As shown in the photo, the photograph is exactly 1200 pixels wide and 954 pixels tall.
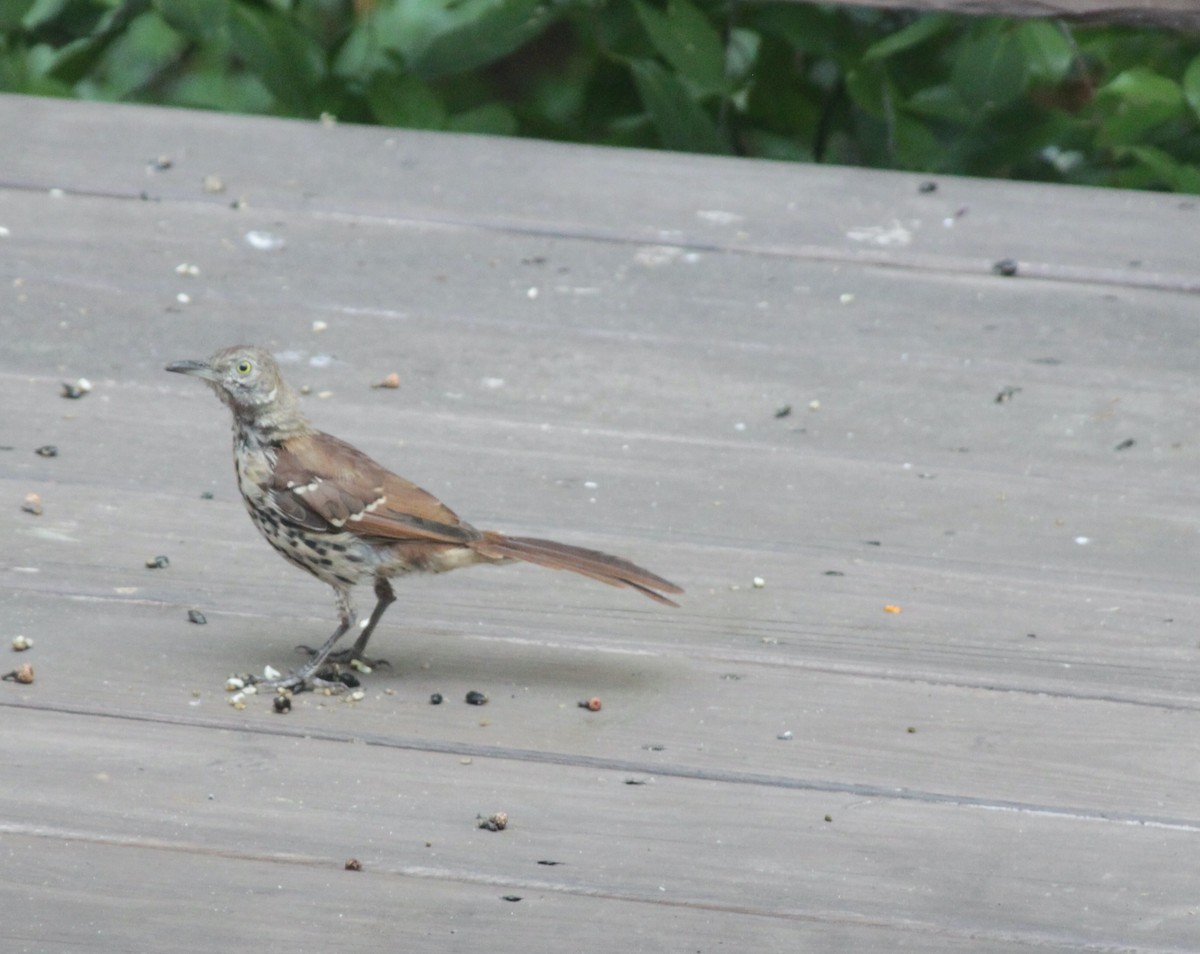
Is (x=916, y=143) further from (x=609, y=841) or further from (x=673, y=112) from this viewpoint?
(x=609, y=841)

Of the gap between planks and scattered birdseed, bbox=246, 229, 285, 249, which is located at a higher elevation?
scattered birdseed, bbox=246, 229, 285, 249

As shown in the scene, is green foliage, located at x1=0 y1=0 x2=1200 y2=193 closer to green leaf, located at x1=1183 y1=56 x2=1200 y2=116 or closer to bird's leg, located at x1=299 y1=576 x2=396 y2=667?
green leaf, located at x1=1183 y1=56 x2=1200 y2=116

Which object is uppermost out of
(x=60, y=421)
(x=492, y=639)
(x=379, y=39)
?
(x=379, y=39)

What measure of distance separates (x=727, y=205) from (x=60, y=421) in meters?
1.62

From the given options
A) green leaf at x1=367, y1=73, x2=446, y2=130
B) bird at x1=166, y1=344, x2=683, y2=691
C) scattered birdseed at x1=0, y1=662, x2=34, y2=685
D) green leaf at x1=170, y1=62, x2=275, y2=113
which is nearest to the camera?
scattered birdseed at x1=0, y1=662, x2=34, y2=685

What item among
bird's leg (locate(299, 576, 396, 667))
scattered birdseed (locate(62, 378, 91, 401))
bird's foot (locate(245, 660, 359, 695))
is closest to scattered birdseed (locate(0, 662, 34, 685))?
bird's foot (locate(245, 660, 359, 695))

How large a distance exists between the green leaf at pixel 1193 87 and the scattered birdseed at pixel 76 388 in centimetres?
260

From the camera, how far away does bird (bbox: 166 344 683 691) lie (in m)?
2.55

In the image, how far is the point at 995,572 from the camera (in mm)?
2775

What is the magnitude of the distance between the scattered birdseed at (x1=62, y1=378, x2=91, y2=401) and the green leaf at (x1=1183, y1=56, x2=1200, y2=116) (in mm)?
2601

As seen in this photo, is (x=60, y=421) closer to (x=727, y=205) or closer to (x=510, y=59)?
(x=727, y=205)

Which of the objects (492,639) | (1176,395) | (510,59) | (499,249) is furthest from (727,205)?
(510,59)

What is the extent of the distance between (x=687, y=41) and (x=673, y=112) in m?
0.18

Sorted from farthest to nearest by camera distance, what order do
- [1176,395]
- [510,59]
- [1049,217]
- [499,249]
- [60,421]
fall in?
[510,59]
[1049,217]
[499,249]
[1176,395]
[60,421]
